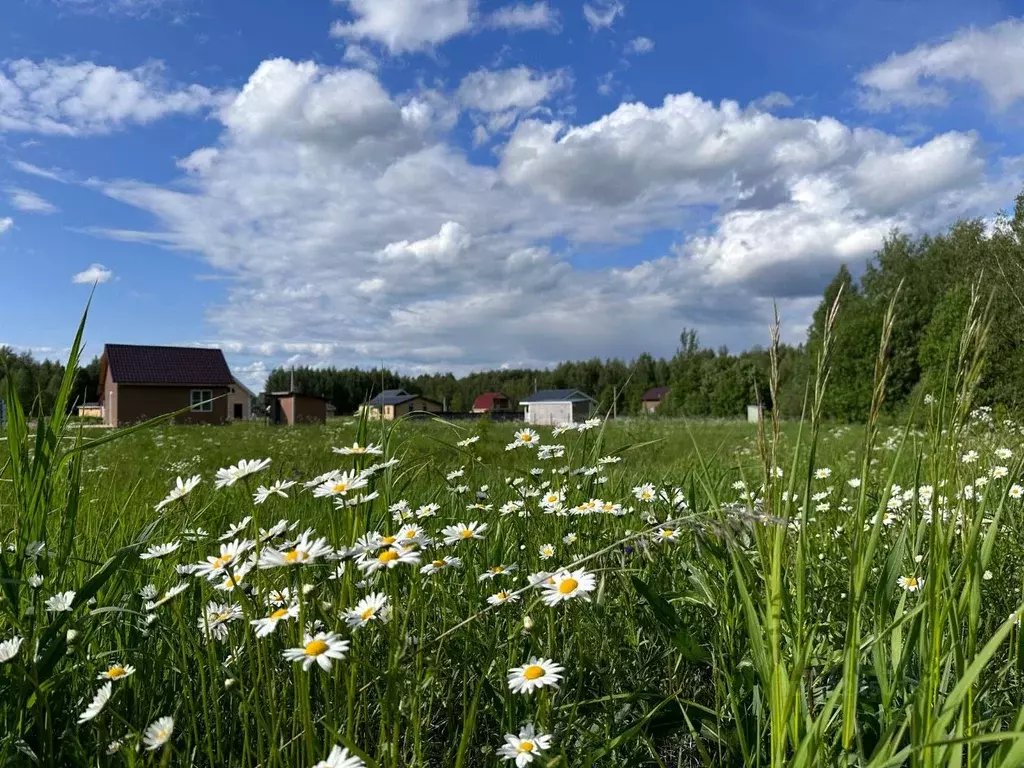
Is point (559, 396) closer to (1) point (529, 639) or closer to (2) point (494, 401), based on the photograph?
(2) point (494, 401)

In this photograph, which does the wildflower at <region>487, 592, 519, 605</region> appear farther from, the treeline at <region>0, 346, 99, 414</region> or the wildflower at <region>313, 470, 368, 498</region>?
the treeline at <region>0, 346, 99, 414</region>

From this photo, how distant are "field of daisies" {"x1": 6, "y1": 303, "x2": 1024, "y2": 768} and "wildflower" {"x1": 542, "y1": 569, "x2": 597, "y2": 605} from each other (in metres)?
0.01

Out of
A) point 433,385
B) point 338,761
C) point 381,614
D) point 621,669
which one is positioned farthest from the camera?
point 433,385

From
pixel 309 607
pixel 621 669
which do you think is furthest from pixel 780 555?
pixel 309 607

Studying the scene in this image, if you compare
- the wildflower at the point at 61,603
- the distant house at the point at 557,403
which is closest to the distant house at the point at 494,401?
the distant house at the point at 557,403

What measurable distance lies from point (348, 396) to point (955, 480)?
9876 cm

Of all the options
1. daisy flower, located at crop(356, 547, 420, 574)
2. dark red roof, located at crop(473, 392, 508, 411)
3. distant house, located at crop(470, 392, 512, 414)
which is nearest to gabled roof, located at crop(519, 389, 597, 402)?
dark red roof, located at crop(473, 392, 508, 411)

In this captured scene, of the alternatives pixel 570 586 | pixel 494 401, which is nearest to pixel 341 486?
pixel 570 586

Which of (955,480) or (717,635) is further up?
(955,480)

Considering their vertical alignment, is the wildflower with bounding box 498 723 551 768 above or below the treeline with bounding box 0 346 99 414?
below

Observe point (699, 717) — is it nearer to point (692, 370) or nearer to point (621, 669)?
point (621, 669)

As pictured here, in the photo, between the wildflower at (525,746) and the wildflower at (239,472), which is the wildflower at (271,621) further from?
the wildflower at (525,746)

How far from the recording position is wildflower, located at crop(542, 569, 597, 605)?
126 centimetres

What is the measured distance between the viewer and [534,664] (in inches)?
51.1
